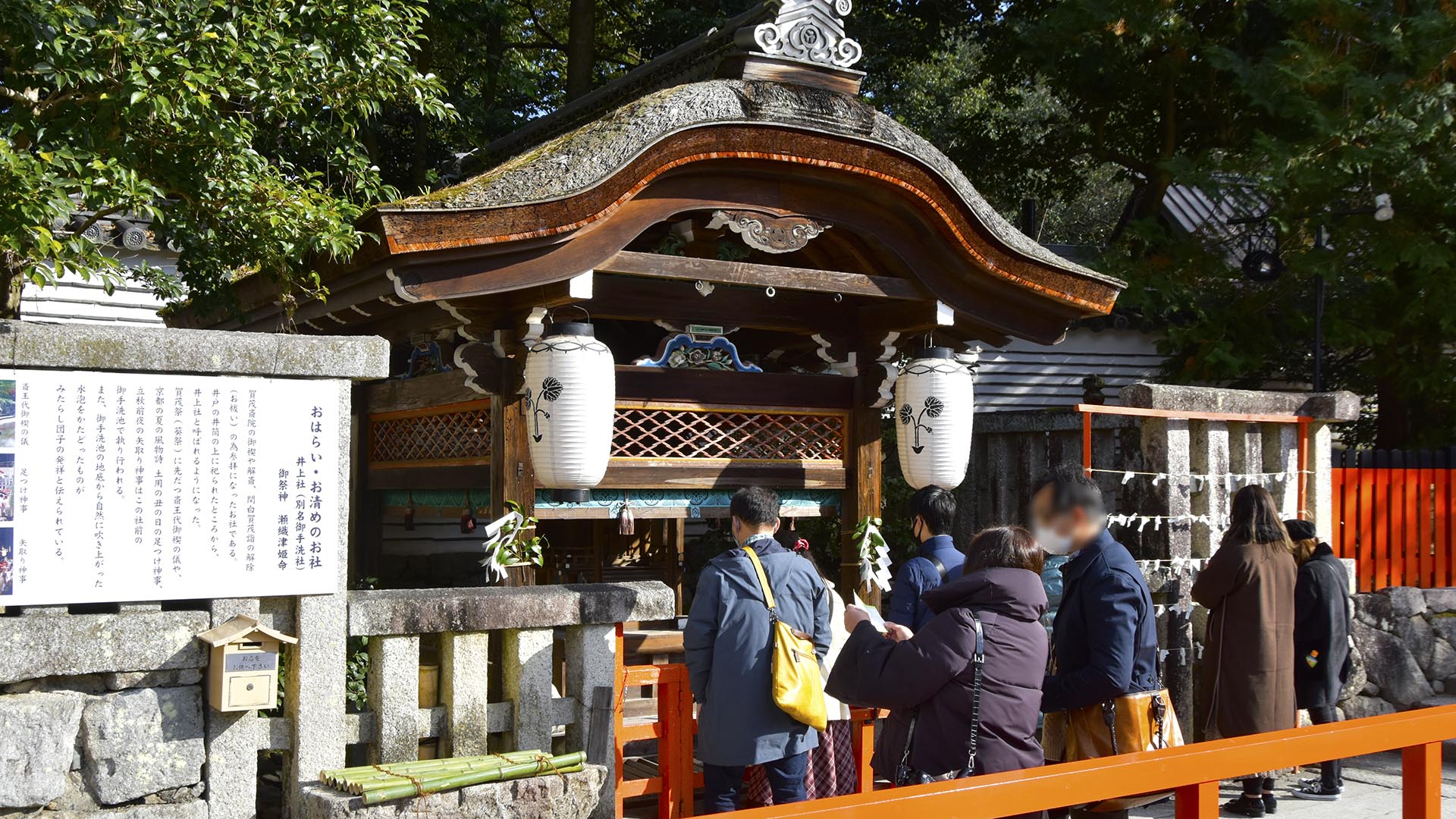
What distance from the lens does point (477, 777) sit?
501 centimetres

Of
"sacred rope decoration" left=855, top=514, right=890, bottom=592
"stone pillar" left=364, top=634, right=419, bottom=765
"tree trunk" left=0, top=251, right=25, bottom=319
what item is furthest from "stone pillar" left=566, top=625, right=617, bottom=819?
"tree trunk" left=0, top=251, right=25, bottom=319

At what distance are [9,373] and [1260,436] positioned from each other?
26.1ft

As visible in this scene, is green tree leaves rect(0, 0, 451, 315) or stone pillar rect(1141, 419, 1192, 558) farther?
stone pillar rect(1141, 419, 1192, 558)

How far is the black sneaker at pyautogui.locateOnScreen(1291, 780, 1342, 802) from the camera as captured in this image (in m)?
7.59

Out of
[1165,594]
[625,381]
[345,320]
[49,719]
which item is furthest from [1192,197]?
[49,719]

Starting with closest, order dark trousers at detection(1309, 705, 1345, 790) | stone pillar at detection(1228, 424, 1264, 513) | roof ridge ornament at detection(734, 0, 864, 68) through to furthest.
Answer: dark trousers at detection(1309, 705, 1345, 790), roof ridge ornament at detection(734, 0, 864, 68), stone pillar at detection(1228, 424, 1264, 513)

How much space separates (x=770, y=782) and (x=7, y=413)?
138 inches

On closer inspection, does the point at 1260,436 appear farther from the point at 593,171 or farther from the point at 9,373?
the point at 9,373

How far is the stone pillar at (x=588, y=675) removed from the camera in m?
5.73

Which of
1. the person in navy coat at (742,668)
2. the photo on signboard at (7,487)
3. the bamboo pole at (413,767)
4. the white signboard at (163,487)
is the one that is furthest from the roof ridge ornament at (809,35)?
the photo on signboard at (7,487)

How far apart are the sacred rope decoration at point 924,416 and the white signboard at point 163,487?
4.32 meters

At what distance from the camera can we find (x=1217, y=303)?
1306 cm

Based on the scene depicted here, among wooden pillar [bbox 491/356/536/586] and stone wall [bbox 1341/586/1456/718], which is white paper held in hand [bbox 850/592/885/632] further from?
stone wall [bbox 1341/586/1456/718]

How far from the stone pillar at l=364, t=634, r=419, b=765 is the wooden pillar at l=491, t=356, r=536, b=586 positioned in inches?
85.6
